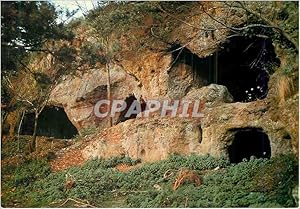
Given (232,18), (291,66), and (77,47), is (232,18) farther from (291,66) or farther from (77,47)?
(77,47)

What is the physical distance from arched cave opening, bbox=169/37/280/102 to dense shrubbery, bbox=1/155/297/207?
270 cm

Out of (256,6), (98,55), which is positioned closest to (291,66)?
(256,6)

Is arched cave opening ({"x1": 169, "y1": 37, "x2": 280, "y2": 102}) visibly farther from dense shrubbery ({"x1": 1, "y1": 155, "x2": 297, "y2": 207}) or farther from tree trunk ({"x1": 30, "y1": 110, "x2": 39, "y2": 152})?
tree trunk ({"x1": 30, "y1": 110, "x2": 39, "y2": 152})

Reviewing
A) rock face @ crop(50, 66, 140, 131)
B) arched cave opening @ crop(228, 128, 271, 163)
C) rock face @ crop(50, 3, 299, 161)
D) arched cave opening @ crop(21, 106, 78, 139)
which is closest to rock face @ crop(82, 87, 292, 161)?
rock face @ crop(50, 3, 299, 161)

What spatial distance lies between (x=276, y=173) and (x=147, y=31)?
4788 mm

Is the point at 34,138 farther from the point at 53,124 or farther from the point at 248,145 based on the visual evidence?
the point at 248,145

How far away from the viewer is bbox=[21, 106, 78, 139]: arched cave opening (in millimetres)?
12047

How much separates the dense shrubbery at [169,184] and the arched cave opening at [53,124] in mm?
2002

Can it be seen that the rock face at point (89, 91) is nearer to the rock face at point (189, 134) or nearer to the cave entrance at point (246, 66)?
the rock face at point (189, 134)

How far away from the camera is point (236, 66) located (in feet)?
39.8

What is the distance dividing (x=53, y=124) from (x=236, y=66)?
5668 mm

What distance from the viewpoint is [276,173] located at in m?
8.23

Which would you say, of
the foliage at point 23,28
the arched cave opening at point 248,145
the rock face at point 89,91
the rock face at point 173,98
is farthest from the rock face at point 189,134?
the foliage at point 23,28

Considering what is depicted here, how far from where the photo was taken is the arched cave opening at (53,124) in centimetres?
1205
